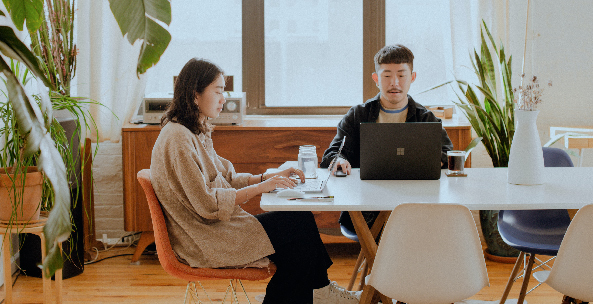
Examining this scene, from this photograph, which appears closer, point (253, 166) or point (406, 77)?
point (406, 77)

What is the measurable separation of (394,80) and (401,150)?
613 millimetres

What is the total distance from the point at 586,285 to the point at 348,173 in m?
0.93

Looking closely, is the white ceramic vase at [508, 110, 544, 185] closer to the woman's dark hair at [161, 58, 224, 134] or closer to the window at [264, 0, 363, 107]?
the woman's dark hair at [161, 58, 224, 134]

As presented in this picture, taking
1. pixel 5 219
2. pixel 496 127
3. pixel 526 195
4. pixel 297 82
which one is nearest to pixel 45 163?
pixel 526 195

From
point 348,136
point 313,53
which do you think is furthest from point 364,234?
point 313,53

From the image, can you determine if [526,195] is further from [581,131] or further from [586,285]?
[581,131]

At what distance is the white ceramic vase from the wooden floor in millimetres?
954

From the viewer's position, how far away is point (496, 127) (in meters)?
3.08

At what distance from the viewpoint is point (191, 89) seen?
6.54 feet

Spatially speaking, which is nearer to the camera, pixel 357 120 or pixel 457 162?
pixel 457 162

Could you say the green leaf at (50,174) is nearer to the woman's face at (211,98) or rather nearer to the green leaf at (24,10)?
the green leaf at (24,10)

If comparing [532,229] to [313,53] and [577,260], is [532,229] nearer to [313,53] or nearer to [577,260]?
[577,260]

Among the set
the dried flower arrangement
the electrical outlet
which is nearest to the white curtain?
the electrical outlet

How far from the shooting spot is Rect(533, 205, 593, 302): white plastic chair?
4.98 ft
